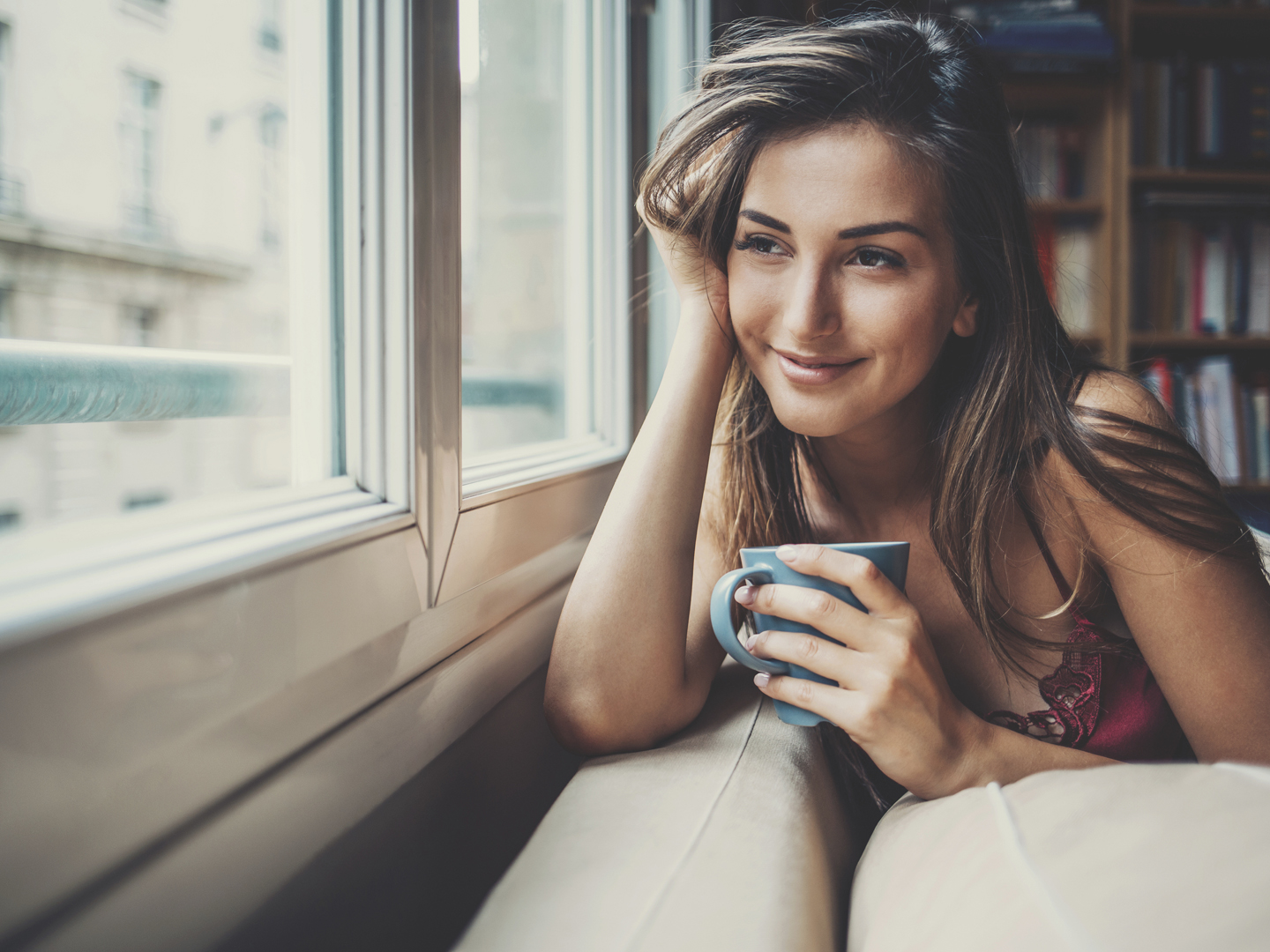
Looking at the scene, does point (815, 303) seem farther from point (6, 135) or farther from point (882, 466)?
point (6, 135)

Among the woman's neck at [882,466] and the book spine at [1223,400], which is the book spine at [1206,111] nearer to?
the book spine at [1223,400]

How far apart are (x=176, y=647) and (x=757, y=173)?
67 centimetres

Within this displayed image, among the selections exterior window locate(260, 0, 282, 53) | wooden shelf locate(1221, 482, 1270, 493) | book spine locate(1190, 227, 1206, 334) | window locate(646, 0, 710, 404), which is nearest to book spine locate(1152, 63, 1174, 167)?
book spine locate(1190, 227, 1206, 334)

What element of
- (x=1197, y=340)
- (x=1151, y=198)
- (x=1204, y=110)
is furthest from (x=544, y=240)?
(x=1204, y=110)

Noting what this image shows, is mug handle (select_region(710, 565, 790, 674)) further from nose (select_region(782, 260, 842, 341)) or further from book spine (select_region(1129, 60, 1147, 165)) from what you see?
book spine (select_region(1129, 60, 1147, 165))

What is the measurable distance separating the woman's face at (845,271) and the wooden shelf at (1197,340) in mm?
1852

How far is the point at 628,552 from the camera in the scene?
771mm

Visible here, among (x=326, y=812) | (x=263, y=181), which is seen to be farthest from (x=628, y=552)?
(x=263, y=181)

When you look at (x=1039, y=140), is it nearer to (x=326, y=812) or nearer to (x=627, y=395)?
(x=627, y=395)

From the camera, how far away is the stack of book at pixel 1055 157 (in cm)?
237

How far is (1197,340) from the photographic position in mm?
2320

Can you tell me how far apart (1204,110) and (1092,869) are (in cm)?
274

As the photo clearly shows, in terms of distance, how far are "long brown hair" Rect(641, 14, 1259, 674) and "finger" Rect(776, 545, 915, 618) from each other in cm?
25

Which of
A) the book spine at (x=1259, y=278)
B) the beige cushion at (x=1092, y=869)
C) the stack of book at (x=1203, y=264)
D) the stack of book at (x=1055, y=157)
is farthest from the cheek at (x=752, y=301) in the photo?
the book spine at (x=1259, y=278)
